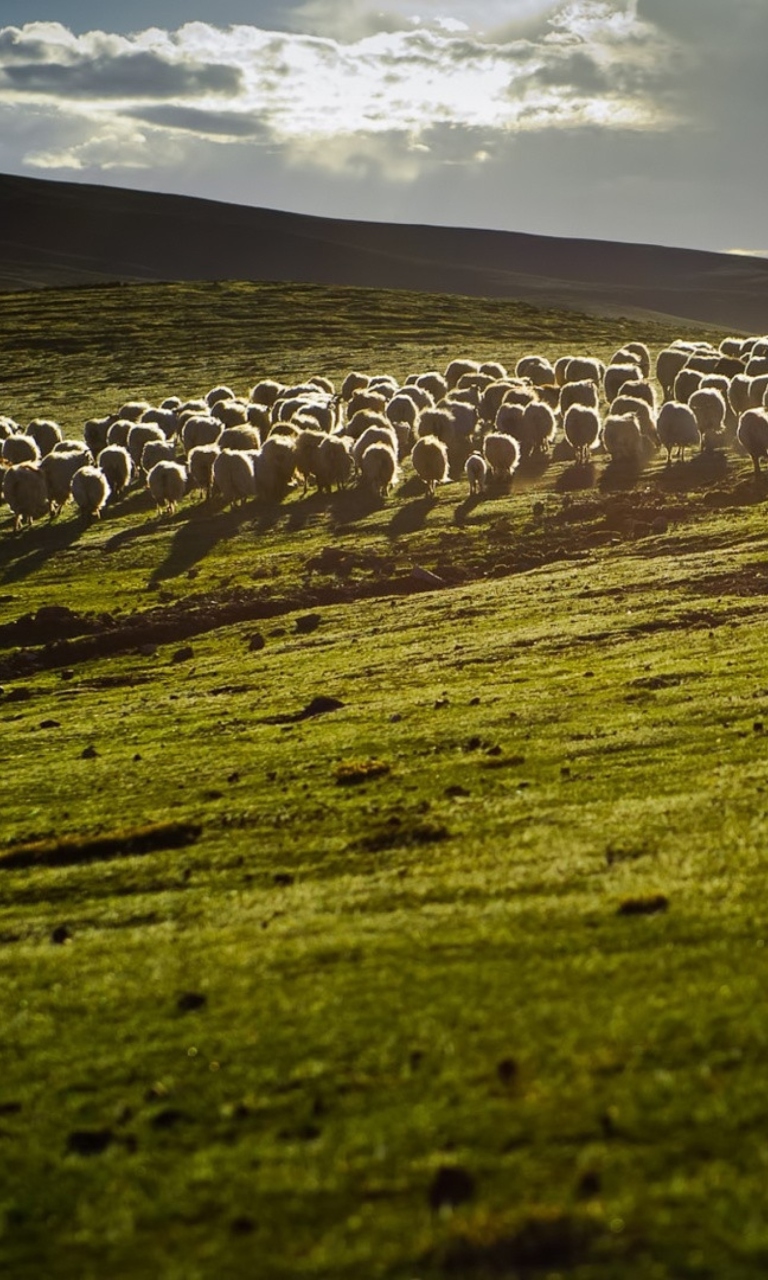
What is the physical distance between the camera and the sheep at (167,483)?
5597cm

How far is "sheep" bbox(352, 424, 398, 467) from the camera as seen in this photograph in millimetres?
56812

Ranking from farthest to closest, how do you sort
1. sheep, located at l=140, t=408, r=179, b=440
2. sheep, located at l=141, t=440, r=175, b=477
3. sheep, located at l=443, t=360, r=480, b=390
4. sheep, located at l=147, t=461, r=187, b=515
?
sheep, located at l=443, t=360, r=480, b=390, sheep, located at l=140, t=408, r=179, b=440, sheep, located at l=141, t=440, r=175, b=477, sheep, located at l=147, t=461, r=187, b=515

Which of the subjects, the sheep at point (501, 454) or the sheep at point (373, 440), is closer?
the sheep at point (501, 454)

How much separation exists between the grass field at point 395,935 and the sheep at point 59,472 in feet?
63.8

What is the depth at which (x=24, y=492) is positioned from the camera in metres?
56.0

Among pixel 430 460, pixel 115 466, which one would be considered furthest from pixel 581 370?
pixel 115 466

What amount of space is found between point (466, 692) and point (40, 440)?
47996mm

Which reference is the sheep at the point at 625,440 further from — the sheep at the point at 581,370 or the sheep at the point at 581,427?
the sheep at the point at 581,370

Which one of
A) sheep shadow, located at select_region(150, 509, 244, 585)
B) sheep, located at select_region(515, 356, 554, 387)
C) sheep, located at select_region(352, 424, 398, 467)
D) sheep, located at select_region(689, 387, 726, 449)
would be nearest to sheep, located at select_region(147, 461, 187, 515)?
sheep shadow, located at select_region(150, 509, 244, 585)

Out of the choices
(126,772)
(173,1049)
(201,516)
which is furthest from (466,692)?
(201,516)

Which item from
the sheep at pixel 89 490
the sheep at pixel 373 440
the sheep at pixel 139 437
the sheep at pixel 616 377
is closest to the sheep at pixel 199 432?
the sheep at pixel 139 437

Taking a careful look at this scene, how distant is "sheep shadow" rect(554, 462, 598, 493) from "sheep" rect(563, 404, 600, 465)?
847 millimetres

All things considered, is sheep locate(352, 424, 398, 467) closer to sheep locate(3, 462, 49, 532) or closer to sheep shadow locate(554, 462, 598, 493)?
sheep shadow locate(554, 462, 598, 493)

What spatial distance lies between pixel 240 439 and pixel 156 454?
14.4ft
